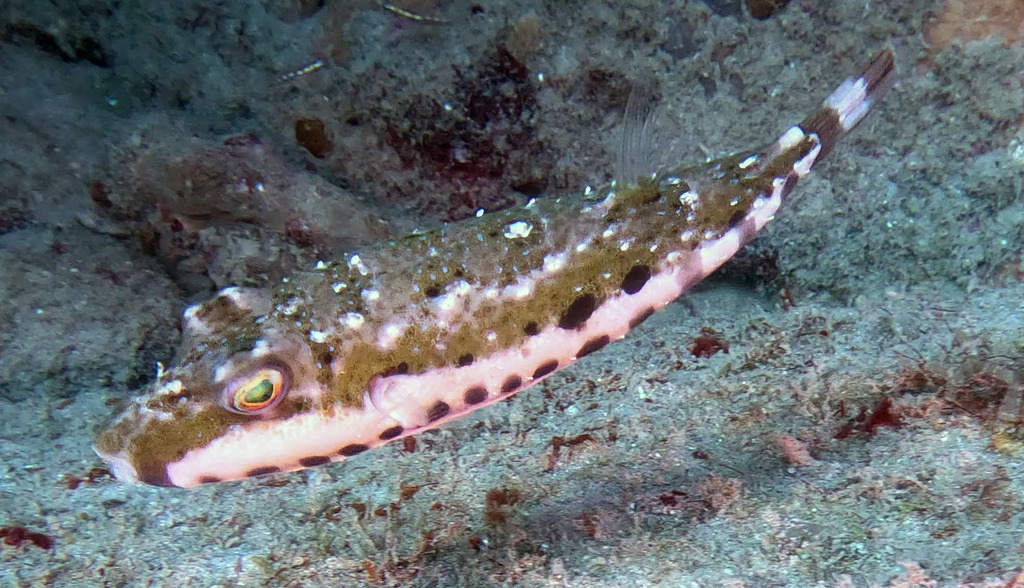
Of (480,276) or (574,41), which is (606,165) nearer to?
(574,41)

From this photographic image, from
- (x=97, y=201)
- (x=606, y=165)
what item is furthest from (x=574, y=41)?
(x=97, y=201)

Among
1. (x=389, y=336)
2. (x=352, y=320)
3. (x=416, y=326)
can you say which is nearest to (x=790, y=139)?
(x=416, y=326)

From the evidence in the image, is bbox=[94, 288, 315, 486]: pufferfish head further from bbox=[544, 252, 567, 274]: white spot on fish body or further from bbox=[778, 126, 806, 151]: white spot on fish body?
bbox=[778, 126, 806, 151]: white spot on fish body

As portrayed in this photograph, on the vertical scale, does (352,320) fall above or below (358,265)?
below

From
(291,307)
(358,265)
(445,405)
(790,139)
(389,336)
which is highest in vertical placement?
(790,139)

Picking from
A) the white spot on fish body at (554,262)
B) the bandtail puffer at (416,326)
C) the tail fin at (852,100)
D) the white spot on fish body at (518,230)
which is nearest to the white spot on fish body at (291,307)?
the bandtail puffer at (416,326)

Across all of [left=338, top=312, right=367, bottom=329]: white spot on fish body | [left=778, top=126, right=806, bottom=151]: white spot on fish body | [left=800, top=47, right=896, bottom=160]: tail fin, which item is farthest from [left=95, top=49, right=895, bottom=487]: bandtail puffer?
[left=800, top=47, right=896, bottom=160]: tail fin

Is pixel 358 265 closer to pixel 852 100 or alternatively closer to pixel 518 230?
pixel 518 230
